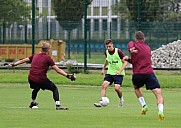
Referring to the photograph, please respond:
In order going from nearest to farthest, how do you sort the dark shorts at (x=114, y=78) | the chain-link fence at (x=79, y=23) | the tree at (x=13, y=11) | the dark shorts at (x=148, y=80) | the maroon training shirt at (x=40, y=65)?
the dark shorts at (x=148, y=80)
the maroon training shirt at (x=40, y=65)
the dark shorts at (x=114, y=78)
the chain-link fence at (x=79, y=23)
the tree at (x=13, y=11)

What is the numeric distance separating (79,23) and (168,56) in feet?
17.6

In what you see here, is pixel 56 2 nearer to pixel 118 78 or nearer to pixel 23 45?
pixel 23 45

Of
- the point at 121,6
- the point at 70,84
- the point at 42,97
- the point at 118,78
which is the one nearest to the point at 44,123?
the point at 118,78

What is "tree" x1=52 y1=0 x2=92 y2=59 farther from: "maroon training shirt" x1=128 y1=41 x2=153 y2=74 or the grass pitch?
"maroon training shirt" x1=128 y1=41 x2=153 y2=74

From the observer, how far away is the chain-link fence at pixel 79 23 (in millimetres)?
37938

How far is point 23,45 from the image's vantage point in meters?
39.1

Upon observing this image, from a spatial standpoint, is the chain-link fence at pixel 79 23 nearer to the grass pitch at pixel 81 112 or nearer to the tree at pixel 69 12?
the tree at pixel 69 12

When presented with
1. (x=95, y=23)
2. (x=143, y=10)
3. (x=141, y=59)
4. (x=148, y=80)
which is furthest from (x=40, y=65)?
(x=95, y=23)

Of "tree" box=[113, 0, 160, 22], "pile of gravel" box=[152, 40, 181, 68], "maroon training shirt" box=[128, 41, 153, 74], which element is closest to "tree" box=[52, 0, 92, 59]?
"tree" box=[113, 0, 160, 22]

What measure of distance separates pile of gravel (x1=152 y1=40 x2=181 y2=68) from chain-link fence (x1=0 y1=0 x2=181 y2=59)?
3.69ft

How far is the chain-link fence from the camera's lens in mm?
37938

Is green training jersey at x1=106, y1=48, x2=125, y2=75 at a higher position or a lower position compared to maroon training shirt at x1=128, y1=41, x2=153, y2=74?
lower

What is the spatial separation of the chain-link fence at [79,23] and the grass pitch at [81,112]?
12812mm

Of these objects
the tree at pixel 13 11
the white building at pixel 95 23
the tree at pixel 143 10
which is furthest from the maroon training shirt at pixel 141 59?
the tree at pixel 13 11
